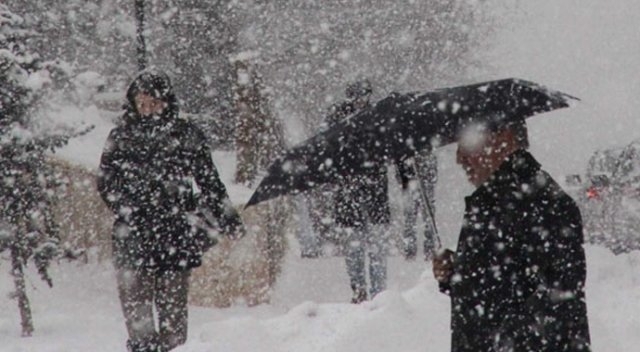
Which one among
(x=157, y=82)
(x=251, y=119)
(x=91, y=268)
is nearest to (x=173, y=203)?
(x=157, y=82)

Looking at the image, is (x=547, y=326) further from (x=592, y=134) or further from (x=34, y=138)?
(x=592, y=134)

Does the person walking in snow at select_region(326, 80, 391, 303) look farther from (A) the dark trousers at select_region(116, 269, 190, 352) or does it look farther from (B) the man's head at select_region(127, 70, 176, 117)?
(B) the man's head at select_region(127, 70, 176, 117)

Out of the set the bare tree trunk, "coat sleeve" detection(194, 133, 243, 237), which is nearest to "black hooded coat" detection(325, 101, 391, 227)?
the bare tree trunk

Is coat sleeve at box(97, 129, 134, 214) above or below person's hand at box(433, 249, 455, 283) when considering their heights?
above

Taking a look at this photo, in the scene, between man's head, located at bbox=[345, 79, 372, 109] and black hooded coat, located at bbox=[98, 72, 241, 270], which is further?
man's head, located at bbox=[345, 79, 372, 109]

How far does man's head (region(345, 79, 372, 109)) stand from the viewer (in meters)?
8.69

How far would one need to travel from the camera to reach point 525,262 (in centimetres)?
349

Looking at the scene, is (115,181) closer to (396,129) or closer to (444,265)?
(396,129)

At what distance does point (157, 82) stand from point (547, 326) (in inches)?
117

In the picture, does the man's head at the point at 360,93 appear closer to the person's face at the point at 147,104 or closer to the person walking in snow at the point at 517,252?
the person's face at the point at 147,104

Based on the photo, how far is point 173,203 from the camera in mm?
5816

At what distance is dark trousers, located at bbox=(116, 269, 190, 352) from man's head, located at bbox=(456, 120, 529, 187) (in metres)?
2.67

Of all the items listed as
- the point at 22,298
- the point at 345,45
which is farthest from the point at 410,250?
the point at 345,45

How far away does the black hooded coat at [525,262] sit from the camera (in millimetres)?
3457
